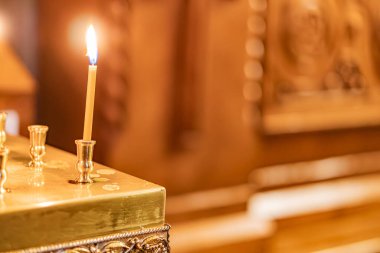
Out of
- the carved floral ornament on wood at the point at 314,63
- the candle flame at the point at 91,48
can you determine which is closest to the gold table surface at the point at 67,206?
the candle flame at the point at 91,48

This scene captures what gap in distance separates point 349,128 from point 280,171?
0.62 metres

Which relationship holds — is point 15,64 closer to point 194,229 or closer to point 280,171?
point 194,229

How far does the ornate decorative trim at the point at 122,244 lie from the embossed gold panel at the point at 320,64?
2297mm

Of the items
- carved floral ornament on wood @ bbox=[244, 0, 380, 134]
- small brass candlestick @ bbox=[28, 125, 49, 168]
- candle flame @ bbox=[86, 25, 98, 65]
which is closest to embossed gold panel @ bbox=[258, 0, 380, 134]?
carved floral ornament on wood @ bbox=[244, 0, 380, 134]

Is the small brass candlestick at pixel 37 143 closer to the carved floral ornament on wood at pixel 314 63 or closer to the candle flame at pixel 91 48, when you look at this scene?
the candle flame at pixel 91 48

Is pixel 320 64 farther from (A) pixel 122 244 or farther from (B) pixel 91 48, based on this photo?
(A) pixel 122 244

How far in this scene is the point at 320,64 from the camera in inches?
142

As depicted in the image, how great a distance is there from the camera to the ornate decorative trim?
0.87 meters

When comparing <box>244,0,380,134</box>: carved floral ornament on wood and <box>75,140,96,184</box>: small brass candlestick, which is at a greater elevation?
<box>244,0,380,134</box>: carved floral ornament on wood

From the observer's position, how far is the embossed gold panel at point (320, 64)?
130 inches

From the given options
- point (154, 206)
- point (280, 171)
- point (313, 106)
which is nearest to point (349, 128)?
point (313, 106)

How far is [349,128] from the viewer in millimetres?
3752

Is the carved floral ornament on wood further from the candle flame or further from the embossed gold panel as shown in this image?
the candle flame

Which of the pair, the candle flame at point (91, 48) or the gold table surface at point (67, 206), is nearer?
the gold table surface at point (67, 206)
